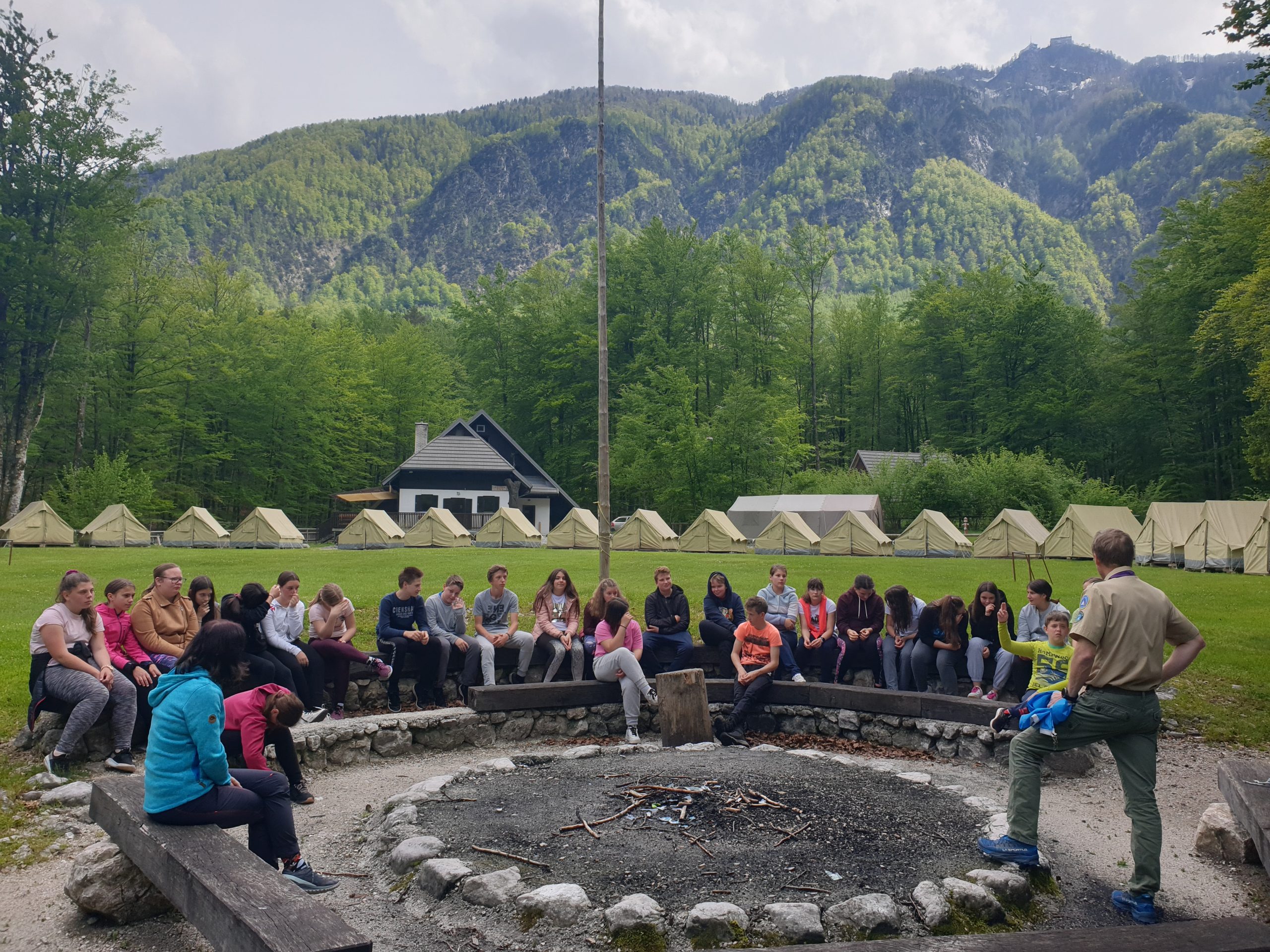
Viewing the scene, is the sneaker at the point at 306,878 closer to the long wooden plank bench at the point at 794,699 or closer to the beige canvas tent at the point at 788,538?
→ the long wooden plank bench at the point at 794,699

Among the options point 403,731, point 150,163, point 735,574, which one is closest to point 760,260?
point 150,163

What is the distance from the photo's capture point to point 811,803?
5523mm

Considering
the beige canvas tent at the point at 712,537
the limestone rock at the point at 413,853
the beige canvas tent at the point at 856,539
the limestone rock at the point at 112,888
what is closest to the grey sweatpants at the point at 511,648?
the limestone rock at the point at 413,853

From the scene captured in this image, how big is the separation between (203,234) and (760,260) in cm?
9721

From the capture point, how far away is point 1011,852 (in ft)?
14.9

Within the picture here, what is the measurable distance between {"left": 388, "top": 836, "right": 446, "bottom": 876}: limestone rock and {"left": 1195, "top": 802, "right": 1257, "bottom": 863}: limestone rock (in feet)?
14.3

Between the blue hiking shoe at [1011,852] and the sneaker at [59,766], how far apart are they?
5.74 meters

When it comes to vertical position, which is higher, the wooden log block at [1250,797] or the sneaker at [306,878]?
the wooden log block at [1250,797]

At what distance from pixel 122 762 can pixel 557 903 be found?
3.81 metres

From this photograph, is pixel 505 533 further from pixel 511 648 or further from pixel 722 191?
pixel 722 191

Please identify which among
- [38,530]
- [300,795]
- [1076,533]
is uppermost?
[38,530]

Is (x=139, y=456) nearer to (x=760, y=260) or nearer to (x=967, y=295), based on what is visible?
(x=760, y=260)

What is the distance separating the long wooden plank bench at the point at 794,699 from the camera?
7.59m

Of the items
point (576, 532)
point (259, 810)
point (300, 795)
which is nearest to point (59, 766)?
point (300, 795)
